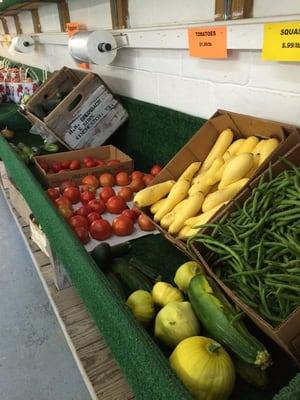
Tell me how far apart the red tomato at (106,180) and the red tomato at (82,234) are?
1.57ft

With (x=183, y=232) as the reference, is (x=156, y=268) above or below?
below

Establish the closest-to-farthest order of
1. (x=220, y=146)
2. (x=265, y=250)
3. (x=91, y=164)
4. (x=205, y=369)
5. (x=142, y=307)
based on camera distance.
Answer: (x=205, y=369), (x=265, y=250), (x=142, y=307), (x=220, y=146), (x=91, y=164)

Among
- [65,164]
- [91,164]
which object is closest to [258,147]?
[91,164]

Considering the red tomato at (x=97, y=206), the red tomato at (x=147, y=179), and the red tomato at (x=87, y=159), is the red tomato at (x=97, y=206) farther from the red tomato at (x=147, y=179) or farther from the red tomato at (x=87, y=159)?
the red tomato at (x=87, y=159)

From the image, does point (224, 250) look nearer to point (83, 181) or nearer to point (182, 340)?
point (182, 340)

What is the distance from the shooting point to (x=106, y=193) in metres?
1.69

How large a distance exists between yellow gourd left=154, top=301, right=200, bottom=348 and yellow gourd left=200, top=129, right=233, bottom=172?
1.94ft

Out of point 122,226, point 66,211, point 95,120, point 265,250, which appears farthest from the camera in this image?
point 95,120

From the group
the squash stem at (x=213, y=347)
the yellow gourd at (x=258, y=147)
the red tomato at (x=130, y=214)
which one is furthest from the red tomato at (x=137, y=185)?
the squash stem at (x=213, y=347)

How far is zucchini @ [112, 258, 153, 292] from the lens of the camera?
42.9 inches

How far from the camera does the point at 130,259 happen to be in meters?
1.23

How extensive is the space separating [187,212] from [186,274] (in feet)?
0.70

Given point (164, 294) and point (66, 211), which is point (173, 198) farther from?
point (66, 211)

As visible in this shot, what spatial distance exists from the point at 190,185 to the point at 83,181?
0.76 metres
